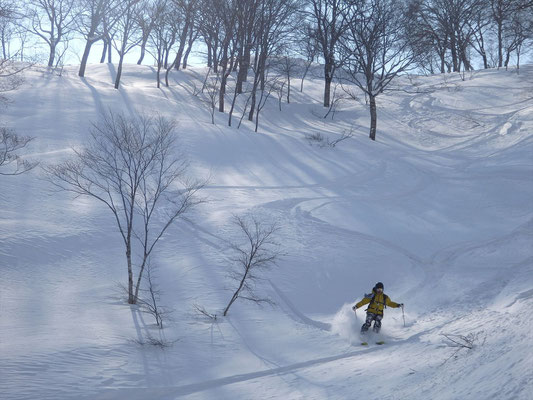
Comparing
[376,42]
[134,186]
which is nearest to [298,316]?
[134,186]

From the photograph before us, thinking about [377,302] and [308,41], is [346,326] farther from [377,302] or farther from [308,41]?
[308,41]

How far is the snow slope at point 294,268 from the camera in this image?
31.1ft

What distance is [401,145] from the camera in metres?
29.7

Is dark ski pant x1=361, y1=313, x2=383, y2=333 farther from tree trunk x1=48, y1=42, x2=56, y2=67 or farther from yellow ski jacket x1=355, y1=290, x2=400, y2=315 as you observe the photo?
tree trunk x1=48, y1=42, x2=56, y2=67

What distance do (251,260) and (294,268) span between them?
6.65 feet

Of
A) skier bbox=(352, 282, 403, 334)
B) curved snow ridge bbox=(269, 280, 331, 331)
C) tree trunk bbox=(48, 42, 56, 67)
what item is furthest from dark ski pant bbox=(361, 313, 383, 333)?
tree trunk bbox=(48, 42, 56, 67)

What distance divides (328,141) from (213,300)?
687 inches

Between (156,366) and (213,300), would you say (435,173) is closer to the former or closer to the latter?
(213,300)

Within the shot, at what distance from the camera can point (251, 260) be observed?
571 inches

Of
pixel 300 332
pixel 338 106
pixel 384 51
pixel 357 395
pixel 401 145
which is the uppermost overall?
pixel 384 51

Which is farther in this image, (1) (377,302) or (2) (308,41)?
(2) (308,41)

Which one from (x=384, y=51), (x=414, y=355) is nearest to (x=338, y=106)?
(x=384, y=51)

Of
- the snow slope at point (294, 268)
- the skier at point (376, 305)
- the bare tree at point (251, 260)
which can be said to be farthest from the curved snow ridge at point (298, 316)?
the skier at point (376, 305)

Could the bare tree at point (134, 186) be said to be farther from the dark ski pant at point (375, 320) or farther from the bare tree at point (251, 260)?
the dark ski pant at point (375, 320)
